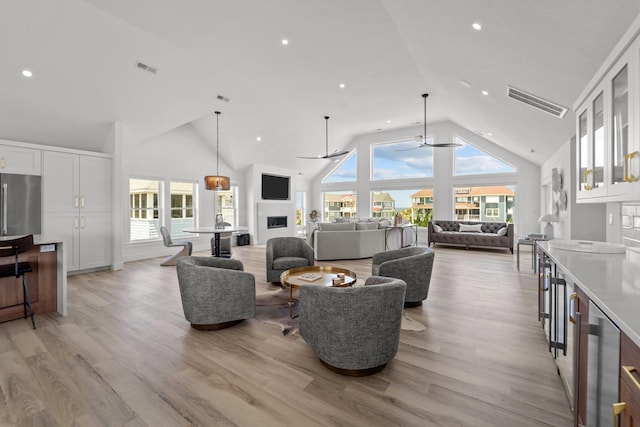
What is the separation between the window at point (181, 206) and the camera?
7.75 m

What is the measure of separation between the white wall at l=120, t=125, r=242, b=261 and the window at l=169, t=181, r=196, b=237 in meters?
0.19

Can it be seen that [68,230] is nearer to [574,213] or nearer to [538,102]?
[538,102]

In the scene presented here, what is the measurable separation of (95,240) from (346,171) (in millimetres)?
8555

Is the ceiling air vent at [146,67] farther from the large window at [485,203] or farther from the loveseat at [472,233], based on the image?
the large window at [485,203]

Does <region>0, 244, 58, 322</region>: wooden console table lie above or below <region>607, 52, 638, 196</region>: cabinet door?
below

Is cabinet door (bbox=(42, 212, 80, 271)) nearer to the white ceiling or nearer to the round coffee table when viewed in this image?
the white ceiling

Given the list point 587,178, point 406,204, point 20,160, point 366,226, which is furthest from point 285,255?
point 406,204

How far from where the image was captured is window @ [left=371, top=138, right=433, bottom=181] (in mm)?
10117

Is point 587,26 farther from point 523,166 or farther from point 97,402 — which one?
point 523,166

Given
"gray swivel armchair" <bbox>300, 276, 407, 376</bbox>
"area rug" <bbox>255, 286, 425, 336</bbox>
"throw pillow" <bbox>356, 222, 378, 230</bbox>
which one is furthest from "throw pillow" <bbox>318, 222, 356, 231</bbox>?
"gray swivel armchair" <bbox>300, 276, 407, 376</bbox>

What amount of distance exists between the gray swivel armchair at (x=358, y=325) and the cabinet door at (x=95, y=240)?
5329 mm

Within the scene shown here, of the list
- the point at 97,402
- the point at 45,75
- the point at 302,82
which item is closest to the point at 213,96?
the point at 302,82

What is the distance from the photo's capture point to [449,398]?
1878 mm

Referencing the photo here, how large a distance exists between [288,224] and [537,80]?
8514mm
